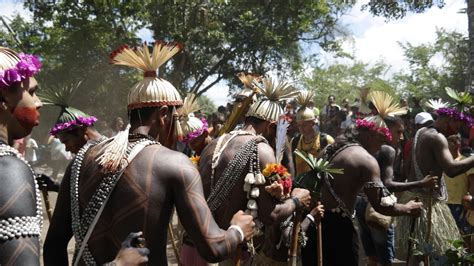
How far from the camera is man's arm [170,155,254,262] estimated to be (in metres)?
2.49

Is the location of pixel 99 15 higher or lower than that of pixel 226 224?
higher

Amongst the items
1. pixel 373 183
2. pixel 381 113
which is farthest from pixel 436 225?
pixel 373 183

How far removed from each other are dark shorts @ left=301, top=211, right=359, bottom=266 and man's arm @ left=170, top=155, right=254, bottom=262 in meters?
2.56

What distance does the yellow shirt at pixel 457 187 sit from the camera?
7.04m

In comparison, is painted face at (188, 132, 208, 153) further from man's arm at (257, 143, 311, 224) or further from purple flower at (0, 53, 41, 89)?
purple flower at (0, 53, 41, 89)

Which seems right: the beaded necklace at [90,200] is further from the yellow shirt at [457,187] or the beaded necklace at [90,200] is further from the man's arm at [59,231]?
the yellow shirt at [457,187]

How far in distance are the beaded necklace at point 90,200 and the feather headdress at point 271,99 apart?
1.87 metres

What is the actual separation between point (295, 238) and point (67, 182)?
2.17 meters

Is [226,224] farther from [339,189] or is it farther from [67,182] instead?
[67,182]

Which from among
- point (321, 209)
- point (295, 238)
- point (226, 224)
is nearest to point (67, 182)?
point (226, 224)

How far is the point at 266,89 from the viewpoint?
183 inches

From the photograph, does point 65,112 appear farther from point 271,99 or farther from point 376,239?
point 376,239

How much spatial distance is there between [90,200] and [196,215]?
0.52 meters

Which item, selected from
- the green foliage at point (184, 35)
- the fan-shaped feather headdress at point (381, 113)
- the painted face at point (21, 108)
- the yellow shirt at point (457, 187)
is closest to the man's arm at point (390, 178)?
the fan-shaped feather headdress at point (381, 113)
